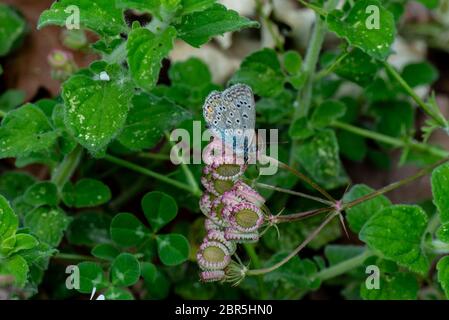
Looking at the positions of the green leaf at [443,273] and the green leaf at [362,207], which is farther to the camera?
the green leaf at [362,207]

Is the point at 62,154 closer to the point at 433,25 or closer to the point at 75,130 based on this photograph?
the point at 75,130

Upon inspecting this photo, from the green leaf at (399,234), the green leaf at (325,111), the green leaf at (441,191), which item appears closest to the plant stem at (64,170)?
the green leaf at (325,111)

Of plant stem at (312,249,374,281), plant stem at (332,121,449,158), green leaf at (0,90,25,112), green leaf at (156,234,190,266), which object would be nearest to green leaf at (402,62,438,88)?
plant stem at (332,121,449,158)

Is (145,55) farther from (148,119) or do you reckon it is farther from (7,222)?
(7,222)

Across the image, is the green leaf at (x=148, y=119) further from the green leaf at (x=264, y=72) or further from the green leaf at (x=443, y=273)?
the green leaf at (x=443, y=273)

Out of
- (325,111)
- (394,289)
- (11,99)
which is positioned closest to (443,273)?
(394,289)
